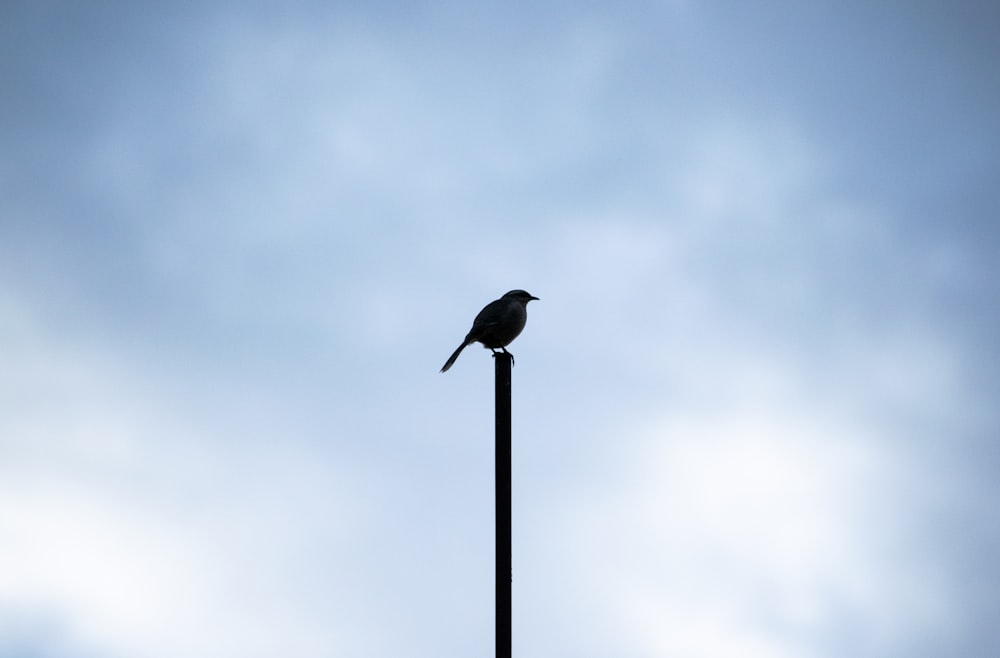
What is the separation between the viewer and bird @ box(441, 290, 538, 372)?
37.2ft

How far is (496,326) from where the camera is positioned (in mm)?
11328

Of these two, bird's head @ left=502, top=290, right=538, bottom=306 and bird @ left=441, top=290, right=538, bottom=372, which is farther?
bird's head @ left=502, top=290, right=538, bottom=306

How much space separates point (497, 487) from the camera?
644 cm

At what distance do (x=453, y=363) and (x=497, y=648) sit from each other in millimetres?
5554

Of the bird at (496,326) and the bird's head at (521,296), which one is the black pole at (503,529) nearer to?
the bird at (496,326)

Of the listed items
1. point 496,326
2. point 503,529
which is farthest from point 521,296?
point 503,529

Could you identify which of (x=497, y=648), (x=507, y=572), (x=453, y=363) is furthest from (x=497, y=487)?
(x=453, y=363)

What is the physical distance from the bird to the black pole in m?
4.41

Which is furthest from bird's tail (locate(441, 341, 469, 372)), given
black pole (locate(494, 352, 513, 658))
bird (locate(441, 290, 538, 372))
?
black pole (locate(494, 352, 513, 658))

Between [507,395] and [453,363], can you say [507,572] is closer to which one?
[507,395]

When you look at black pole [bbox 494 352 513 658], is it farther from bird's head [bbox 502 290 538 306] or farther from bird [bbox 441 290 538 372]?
bird's head [bbox 502 290 538 306]

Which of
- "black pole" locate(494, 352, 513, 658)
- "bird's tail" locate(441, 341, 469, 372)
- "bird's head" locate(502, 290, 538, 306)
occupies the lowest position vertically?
"black pole" locate(494, 352, 513, 658)

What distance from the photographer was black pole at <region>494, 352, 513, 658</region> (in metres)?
6.05

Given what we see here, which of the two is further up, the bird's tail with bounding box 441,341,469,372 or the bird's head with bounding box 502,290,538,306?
the bird's head with bounding box 502,290,538,306
